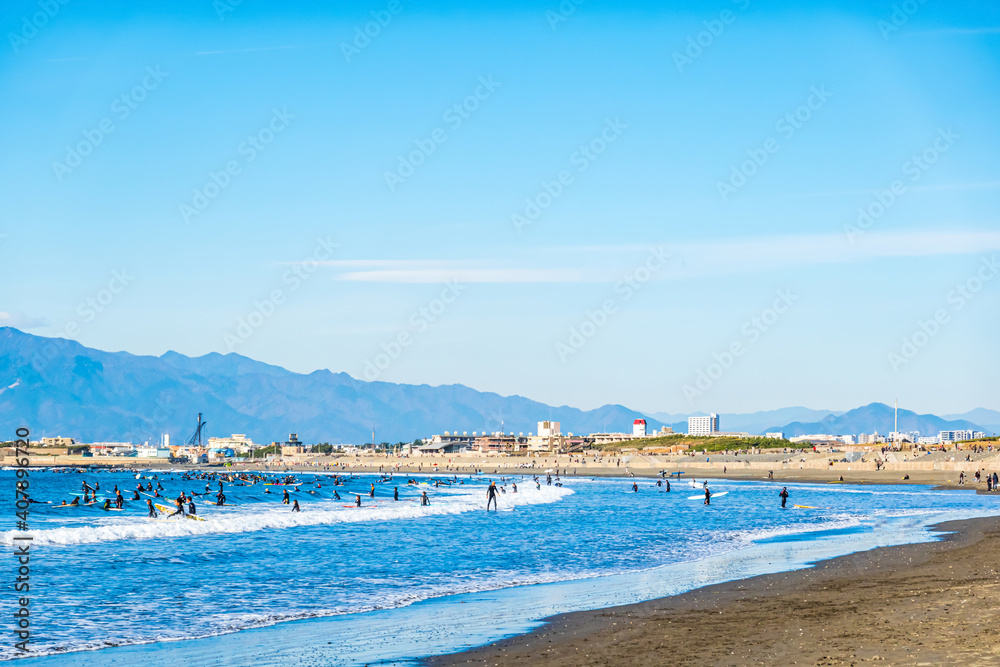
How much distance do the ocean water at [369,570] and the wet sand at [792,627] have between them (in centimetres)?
128

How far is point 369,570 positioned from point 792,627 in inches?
606

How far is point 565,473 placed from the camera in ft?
532

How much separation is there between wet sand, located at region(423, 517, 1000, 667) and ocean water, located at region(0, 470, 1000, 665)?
50.6 inches

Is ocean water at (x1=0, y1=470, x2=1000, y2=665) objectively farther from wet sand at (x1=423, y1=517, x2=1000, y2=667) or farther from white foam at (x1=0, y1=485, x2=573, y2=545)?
wet sand at (x1=423, y1=517, x2=1000, y2=667)

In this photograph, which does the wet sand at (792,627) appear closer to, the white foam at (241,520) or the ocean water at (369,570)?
the ocean water at (369,570)

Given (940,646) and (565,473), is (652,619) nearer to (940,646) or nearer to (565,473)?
(940,646)

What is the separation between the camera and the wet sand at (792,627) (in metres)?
13.9

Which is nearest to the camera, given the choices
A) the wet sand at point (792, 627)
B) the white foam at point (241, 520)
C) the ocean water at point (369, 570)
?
the wet sand at point (792, 627)

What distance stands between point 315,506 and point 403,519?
18213 millimetres

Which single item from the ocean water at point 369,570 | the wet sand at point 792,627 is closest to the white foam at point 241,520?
the ocean water at point 369,570

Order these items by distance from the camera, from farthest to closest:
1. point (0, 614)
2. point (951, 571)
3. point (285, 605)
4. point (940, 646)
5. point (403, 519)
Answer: point (403, 519)
point (951, 571)
point (285, 605)
point (0, 614)
point (940, 646)

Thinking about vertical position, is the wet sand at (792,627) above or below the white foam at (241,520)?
above

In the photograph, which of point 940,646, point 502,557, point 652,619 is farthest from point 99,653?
point 502,557

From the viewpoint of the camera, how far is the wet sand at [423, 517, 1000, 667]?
546 inches
